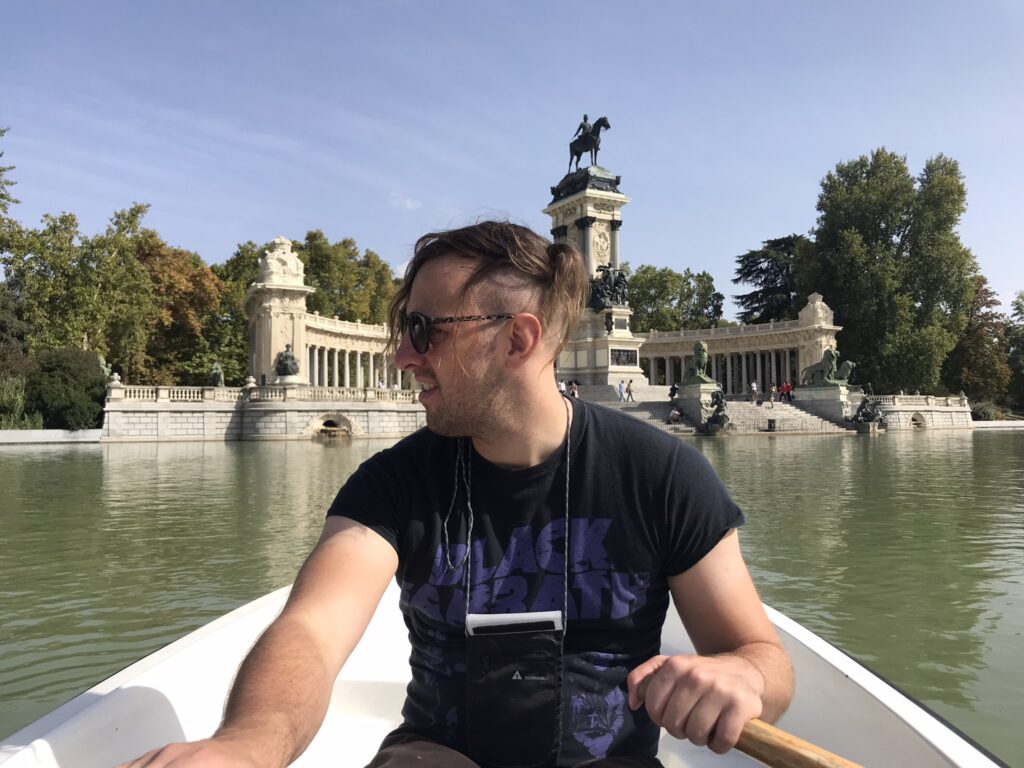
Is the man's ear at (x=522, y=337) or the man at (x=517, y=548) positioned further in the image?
the man's ear at (x=522, y=337)

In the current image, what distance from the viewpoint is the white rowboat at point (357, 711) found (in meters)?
1.79

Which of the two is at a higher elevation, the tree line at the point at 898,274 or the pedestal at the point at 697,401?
the tree line at the point at 898,274

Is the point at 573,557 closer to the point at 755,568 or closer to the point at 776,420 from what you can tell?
the point at 755,568

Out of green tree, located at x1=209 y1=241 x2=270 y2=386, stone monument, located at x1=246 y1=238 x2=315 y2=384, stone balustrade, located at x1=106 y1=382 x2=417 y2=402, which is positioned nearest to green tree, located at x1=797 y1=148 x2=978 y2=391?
stone balustrade, located at x1=106 y1=382 x2=417 y2=402

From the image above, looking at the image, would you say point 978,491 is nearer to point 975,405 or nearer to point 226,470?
point 226,470

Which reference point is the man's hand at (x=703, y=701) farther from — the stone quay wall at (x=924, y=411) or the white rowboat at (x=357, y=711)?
the stone quay wall at (x=924, y=411)

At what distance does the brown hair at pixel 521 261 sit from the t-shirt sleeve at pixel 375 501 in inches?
17.8

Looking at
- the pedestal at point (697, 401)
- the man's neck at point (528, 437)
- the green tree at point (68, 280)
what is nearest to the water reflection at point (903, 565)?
the man's neck at point (528, 437)

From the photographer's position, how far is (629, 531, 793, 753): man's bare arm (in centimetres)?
132

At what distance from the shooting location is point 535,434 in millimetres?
1750


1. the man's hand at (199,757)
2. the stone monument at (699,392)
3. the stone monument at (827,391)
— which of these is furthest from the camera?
the stone monument at (827,391)

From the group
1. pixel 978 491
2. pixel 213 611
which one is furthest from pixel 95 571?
pixel 978 491

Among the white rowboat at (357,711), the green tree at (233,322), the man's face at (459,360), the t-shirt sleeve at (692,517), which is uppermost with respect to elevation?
the green tree at (233,322)

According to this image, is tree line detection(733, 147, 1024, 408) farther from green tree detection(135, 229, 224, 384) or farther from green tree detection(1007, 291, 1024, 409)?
green tree detection(135, 229, 224, 384)
